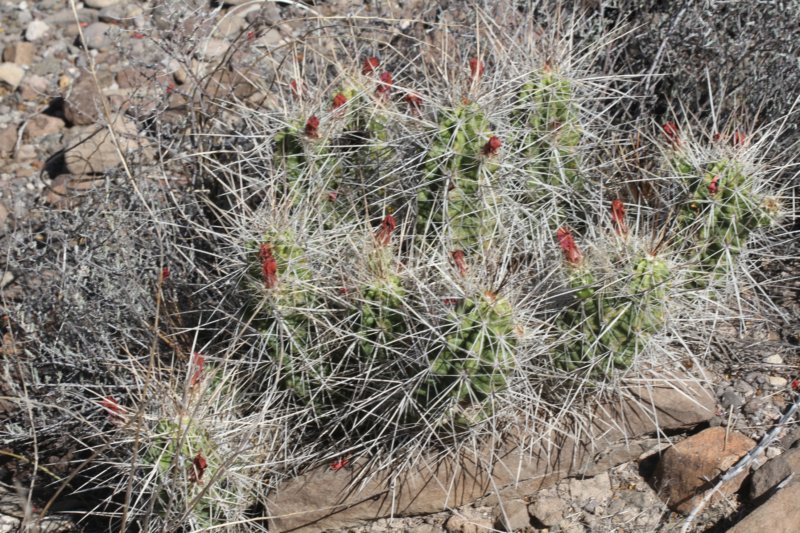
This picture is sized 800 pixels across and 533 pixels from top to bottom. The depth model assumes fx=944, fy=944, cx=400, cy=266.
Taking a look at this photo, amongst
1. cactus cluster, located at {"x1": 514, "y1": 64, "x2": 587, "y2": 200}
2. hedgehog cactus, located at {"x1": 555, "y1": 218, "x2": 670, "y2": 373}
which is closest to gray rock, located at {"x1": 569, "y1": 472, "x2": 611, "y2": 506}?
hedgehog cactus, located at {"x1": 555, "y1": 218, "x2": 670, "y2": 373}

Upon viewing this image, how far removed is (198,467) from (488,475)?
3.00ft

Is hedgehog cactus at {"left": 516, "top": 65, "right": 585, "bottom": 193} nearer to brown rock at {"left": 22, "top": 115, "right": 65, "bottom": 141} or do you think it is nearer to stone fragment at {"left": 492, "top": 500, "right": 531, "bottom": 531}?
stone fragment at {"left": 492, "top": 500, "right": 531, "bottom": 531}

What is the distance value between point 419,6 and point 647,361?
260 centimetres

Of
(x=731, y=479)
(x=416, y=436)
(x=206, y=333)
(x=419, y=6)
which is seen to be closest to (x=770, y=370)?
(x=731, y=479)

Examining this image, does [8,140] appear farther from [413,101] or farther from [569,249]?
[569,249]

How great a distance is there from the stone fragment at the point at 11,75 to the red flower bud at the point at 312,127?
2787 millimetres

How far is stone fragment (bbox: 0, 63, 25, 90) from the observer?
5.31 m

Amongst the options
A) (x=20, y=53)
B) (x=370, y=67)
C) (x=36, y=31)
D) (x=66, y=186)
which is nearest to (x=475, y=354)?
(x=370, y=67)

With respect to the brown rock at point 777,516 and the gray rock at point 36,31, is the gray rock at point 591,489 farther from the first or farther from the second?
the gray rock at point 36,31

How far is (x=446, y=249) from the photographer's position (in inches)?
117

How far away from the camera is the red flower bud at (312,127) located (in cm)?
325

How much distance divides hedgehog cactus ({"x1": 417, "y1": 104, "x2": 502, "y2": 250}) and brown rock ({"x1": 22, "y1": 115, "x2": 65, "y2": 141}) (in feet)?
8.76

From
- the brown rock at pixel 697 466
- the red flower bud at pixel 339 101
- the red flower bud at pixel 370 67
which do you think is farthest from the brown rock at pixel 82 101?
the brown rock at pixel 697 466

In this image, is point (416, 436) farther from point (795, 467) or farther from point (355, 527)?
point (795, 467)
